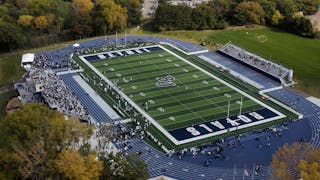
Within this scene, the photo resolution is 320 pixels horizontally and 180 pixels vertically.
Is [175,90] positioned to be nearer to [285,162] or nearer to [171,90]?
[171,90]

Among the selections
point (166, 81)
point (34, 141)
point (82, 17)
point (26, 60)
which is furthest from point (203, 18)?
point (34, 141)

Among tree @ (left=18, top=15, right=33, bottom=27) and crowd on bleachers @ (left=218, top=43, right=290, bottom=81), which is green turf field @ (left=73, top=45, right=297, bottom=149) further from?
tree @ (left=18, top=15, right=33, bottom=27)

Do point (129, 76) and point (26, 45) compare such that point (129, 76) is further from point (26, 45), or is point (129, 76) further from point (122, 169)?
point (122, 169)

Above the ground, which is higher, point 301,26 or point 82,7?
point 82,7

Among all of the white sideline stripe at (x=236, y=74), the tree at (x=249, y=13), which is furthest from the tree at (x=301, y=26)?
the white sideline stripe at (x=236, y=74)

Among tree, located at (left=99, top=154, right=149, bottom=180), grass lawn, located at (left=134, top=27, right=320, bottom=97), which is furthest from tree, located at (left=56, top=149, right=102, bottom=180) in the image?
grass lawn, located at (left=134, top=27, right=320, bottom=97)

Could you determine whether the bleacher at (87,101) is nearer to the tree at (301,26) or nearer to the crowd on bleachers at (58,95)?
the crowd on bleachers at (58,95)

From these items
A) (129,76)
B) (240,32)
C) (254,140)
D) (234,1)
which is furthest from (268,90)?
(234,1)
